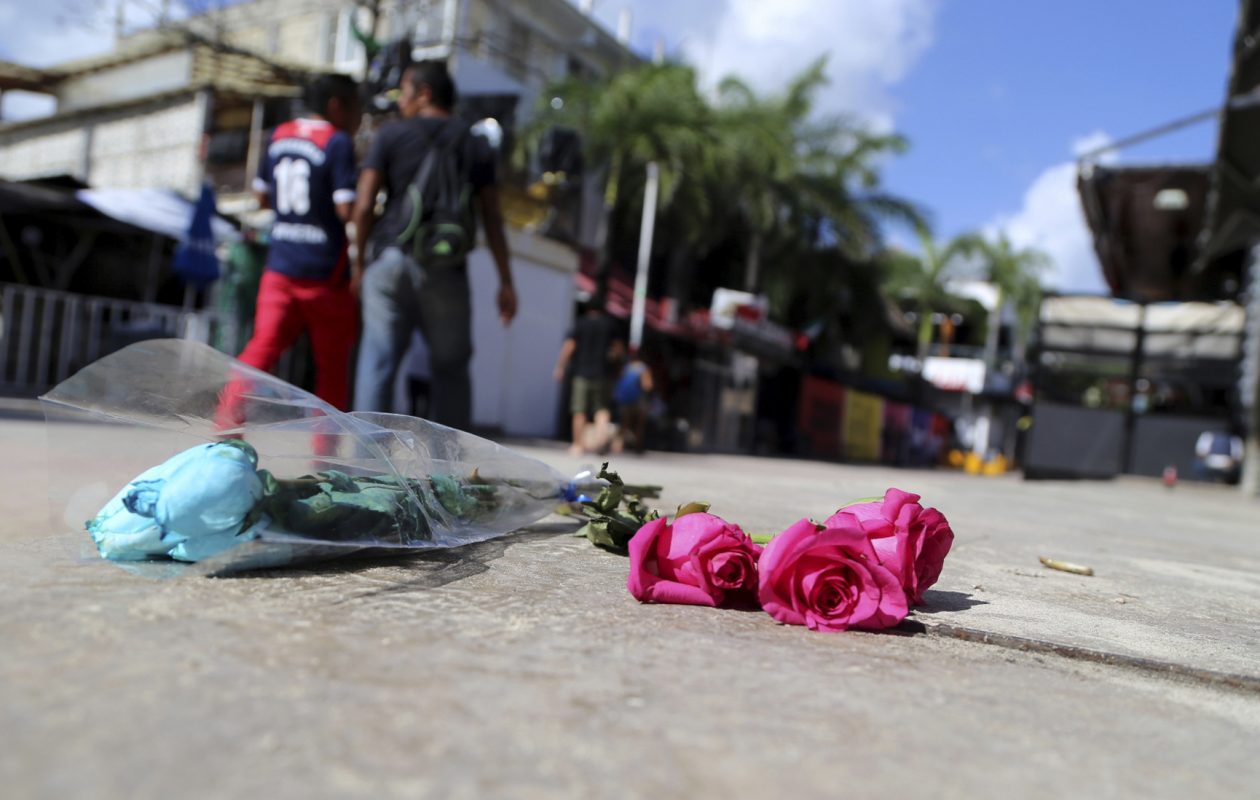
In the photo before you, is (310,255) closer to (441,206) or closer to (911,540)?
(441,206)

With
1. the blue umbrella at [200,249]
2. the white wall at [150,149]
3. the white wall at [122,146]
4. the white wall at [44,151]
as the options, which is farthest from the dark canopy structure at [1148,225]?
the white wall at [44,151]

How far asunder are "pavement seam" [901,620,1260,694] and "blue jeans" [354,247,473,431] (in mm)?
2421

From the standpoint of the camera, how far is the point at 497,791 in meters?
0.99

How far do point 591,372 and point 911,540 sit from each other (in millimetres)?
7203

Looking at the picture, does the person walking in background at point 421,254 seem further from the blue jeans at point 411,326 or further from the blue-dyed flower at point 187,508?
the blue-dyed flower at point 187,508

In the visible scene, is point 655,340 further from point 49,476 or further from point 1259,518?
point 49,476

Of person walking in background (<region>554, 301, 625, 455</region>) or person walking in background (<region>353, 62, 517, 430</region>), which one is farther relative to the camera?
person walking in background (<region>554, 301, 625, 455</region>)

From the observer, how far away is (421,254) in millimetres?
3920

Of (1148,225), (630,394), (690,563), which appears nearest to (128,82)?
(630,394)

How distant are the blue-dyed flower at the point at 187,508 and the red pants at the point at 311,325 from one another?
198 cm

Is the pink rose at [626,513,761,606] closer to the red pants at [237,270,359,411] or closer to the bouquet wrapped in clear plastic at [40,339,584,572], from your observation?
the bouquet wrapped in clear plastic at [40,339,584,572]

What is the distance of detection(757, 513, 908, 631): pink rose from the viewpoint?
185 centimetres

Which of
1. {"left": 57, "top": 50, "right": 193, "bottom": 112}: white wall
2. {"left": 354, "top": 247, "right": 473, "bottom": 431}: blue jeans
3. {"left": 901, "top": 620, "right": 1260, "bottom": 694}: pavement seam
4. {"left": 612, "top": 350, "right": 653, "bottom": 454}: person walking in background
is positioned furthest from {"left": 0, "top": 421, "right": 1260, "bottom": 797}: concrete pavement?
{"left": 57, "top": 50, "right": 193, "bottom": 112}: white wall

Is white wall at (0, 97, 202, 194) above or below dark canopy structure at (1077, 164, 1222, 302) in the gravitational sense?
above
